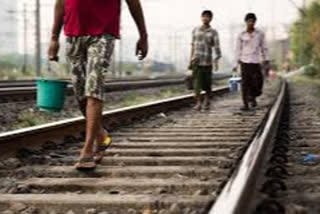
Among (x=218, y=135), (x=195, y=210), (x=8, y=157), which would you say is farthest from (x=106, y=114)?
(x=195, y=210)

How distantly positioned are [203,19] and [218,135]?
12.7 feet

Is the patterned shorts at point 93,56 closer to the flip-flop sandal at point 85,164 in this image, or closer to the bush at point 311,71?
the flip-flop sandal at point 85,164

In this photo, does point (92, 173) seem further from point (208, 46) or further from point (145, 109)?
point (208, 46)

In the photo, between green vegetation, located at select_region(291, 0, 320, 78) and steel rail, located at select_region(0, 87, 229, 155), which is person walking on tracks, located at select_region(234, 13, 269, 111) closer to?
steel rail, located at select_region(0, 87, 229, 155)

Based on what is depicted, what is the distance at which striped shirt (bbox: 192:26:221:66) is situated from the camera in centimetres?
1131

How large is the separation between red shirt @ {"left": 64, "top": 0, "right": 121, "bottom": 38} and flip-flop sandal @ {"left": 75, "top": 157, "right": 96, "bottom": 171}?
0.86 meters

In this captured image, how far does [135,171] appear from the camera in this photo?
474 cm

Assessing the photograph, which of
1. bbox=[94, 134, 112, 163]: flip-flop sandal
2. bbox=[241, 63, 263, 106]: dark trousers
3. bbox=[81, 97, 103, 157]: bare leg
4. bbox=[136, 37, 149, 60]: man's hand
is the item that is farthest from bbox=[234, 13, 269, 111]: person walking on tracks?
bbox=[81, 97, 103, 157]: bare leg

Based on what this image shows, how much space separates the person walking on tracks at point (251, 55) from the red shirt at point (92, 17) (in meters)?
6.71

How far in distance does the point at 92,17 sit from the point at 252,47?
277 inches

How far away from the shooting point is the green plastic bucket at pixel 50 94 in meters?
9.73

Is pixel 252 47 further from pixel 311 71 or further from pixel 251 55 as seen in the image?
pixel 311 71

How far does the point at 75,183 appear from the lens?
425cm

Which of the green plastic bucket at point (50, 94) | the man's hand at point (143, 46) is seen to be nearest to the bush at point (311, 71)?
the green plastic bucket at point (50, 94)
